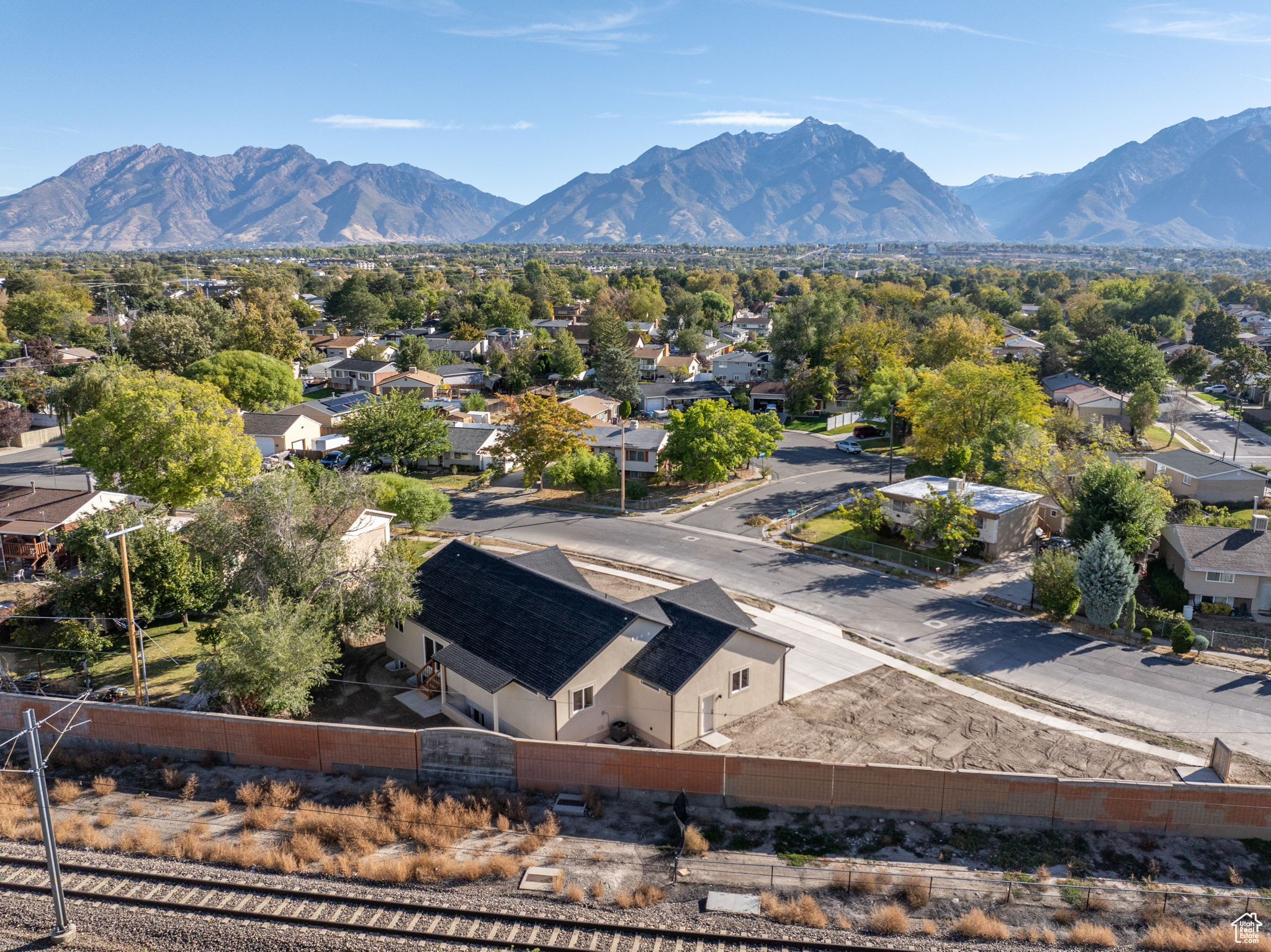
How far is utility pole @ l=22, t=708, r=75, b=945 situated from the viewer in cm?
1716

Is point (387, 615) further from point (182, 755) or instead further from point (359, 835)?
point (359, 835)

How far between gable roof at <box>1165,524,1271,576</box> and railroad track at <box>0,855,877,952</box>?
109 feet

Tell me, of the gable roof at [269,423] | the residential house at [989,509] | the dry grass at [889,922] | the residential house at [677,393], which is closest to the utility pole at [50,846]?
the dry grass at [889,922]

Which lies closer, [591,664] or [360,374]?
[591,664]

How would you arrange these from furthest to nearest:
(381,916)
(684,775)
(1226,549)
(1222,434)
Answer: (1222,434)
(1226,549)
(684,775)
(381,916)

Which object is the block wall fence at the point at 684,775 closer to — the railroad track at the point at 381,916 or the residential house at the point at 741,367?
the railroad track at the point at 381,916

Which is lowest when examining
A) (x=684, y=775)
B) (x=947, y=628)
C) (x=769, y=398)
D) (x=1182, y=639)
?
(x=947, y=628)

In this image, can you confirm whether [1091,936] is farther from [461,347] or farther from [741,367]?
[461,347]

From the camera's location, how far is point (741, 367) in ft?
361

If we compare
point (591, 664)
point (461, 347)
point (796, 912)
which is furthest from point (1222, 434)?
point (461, 347)

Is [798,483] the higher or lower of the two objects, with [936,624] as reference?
higher

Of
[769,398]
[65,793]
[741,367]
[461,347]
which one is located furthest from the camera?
[461,347]

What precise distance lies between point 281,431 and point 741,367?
2385 inches

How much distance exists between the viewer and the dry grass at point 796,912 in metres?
18.7
